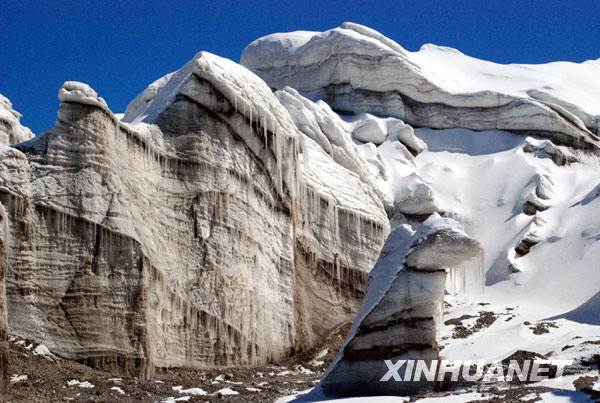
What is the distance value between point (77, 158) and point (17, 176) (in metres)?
1.46

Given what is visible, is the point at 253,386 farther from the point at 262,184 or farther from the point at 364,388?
the point at 262,184

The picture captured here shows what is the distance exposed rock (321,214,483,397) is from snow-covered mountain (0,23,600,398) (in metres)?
0.03

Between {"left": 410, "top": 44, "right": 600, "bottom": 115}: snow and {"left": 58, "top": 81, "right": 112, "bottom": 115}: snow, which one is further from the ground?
{"left": 410, "top": 44, "right": 600, "bottom": 115}: snow

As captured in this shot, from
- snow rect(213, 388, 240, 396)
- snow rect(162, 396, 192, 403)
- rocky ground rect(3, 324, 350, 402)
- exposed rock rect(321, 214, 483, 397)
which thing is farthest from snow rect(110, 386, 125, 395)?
exposed rock rect(321, 214, 483, 397)

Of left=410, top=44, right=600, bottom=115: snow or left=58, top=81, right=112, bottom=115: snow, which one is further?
left=410, top=44, right=600, bottom=115: snow

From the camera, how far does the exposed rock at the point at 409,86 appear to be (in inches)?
1378

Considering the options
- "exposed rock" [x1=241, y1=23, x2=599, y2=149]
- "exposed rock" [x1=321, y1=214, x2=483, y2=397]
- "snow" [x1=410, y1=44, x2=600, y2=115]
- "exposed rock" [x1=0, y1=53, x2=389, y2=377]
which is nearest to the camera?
"exposed rock" [x1=321, y1=214, x2=483, y2=397]

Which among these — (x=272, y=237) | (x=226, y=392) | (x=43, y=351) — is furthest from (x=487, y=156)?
(x=43, y=351)

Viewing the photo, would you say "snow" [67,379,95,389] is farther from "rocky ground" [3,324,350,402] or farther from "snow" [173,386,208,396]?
"snow" [173,386,208,396]

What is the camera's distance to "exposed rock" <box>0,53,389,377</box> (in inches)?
687

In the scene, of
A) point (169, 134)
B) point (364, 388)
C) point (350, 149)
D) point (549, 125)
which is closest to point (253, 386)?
point (364, 388)

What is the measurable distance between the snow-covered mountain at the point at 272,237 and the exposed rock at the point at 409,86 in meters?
1.40

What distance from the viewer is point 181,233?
19984 millimetres

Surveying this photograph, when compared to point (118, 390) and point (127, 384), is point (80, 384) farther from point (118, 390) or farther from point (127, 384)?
point (127, 384)
